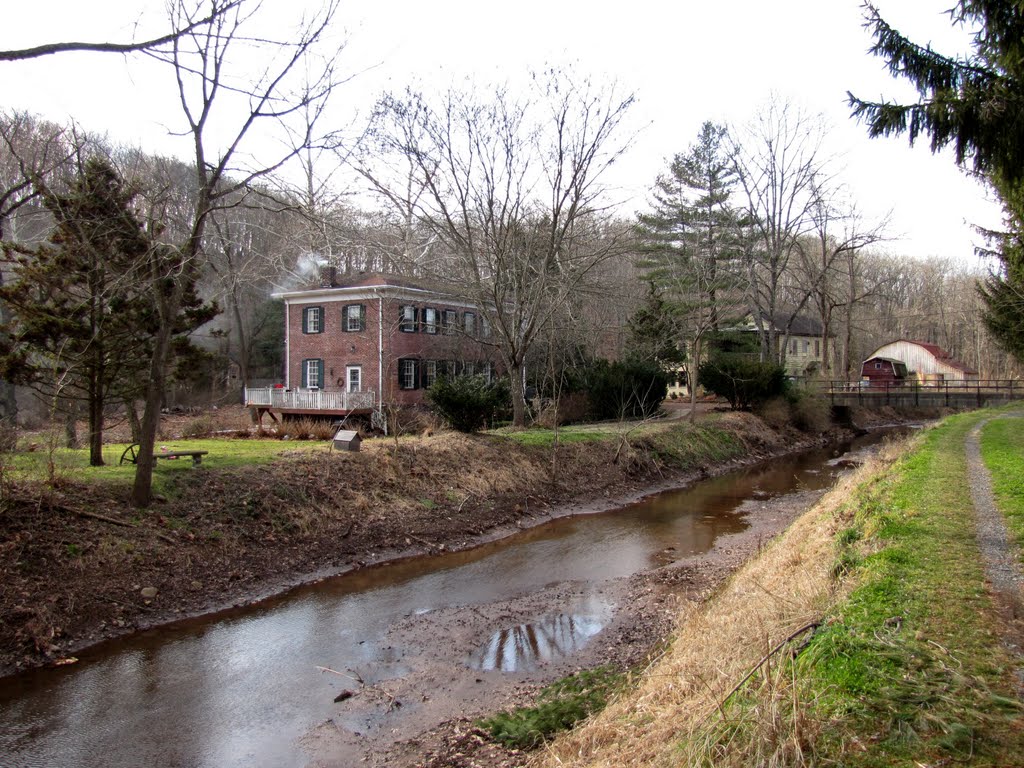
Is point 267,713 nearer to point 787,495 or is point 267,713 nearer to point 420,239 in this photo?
point 787,495

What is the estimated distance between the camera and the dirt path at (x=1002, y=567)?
5.05 metres

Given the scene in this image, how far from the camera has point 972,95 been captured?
775 centimetres

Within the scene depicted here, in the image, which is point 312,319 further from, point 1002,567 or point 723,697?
point 723,697

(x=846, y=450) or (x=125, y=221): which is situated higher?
(x=125, y=221)

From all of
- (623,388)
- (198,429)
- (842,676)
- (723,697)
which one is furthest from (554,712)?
(623,388)

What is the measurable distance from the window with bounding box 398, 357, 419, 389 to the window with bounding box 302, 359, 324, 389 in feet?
13.0

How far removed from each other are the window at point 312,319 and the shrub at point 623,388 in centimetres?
1207

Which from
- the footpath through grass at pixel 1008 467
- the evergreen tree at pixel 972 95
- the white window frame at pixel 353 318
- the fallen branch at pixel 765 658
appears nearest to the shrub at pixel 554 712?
the fallen branch at pixel 765 658

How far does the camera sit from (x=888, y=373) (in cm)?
5591

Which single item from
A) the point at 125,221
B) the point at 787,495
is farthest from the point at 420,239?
the point at 787,495

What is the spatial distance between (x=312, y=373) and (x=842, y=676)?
1166 inches

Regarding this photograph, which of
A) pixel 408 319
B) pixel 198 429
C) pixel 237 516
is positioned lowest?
pixel 237 516

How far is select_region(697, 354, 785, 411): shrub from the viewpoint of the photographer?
104ft

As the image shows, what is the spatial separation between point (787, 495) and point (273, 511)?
13464mm
